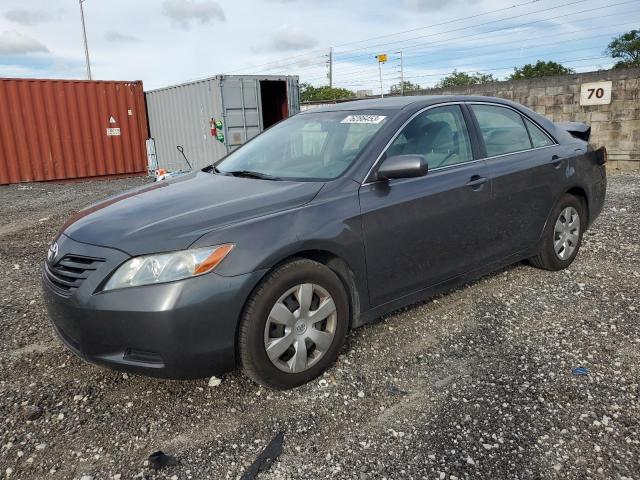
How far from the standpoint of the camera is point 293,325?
2705 mm

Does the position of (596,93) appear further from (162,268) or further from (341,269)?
(162,268)

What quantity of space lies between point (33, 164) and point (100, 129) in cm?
193

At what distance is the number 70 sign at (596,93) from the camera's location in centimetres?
1120

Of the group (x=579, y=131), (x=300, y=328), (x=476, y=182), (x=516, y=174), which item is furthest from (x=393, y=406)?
(x=579, y=131)

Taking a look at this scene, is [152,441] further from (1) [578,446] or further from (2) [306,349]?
(1) [578,446]

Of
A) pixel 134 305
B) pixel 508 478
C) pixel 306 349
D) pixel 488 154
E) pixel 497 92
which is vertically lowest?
pixel 508 478

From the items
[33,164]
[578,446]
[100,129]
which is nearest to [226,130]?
[100,129]

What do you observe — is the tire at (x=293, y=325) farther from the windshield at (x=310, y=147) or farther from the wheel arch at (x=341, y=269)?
the windshield at (x=310, y=147)

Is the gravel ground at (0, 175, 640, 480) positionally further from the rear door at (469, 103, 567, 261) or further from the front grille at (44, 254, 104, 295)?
the front grille at (44, 254, 104, 295)

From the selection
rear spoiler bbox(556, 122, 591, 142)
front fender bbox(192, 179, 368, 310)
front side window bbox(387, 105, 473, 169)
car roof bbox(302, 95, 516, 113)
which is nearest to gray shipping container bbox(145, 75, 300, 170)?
rear spoiler bbox(556, 122, 591, 142)

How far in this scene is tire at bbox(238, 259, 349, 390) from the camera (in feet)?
8.39

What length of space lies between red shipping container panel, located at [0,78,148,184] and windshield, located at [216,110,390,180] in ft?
36.8

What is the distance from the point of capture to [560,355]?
3.14m

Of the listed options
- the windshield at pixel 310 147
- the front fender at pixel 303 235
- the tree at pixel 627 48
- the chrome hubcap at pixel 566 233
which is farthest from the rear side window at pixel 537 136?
the tree at pixel 627 48
